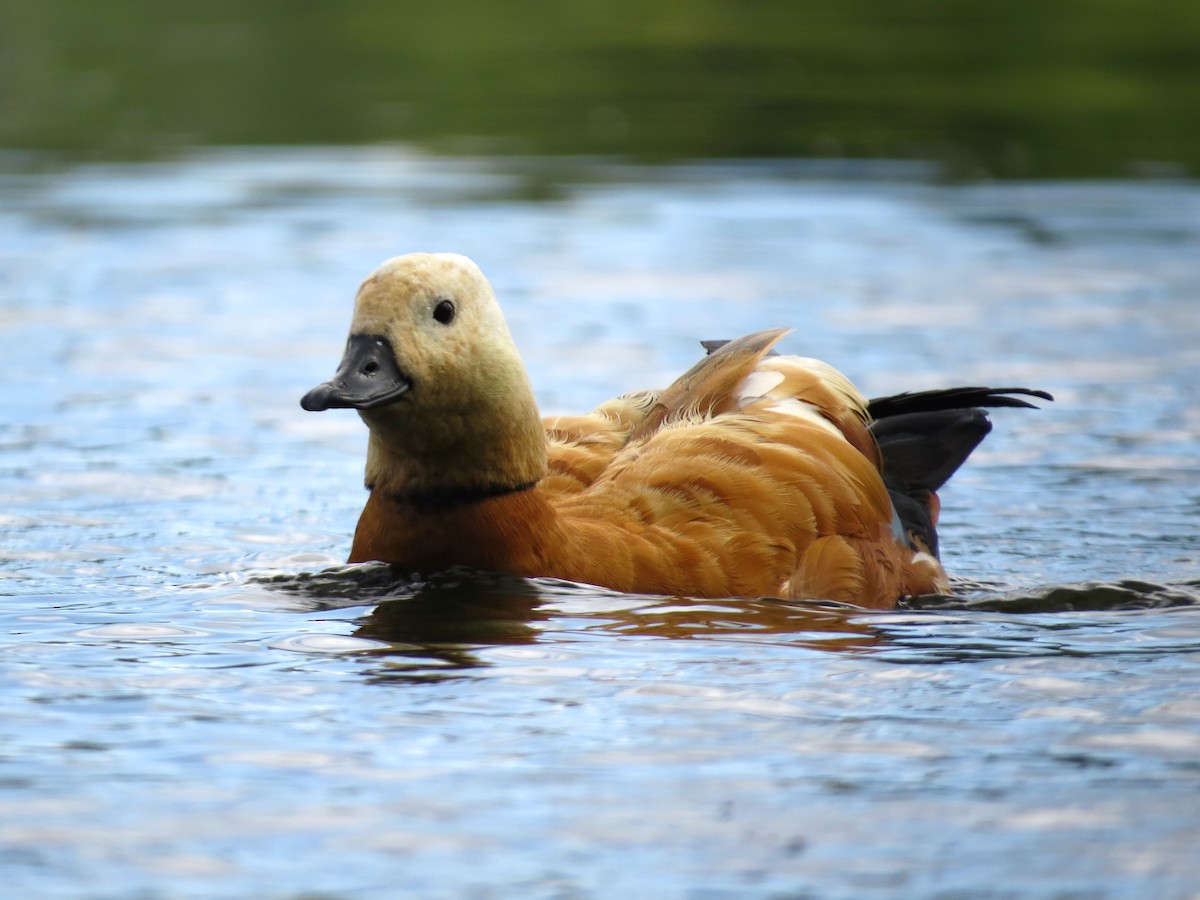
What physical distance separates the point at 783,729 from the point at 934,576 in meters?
2.43

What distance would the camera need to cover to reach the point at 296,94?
25.7 metres

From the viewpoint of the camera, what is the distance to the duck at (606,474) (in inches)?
260

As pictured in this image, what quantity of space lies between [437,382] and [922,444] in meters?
2.46

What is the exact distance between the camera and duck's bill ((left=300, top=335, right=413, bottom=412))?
20.6 ft

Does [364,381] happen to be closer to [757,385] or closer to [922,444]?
[757,385]

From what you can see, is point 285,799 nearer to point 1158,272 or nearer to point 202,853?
point 202,853

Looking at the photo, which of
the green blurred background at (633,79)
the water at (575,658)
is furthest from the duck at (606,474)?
the green blurred background at (633,79)

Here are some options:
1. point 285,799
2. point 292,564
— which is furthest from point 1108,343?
point 285,799

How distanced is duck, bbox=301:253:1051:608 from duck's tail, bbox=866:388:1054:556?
0.63 ft

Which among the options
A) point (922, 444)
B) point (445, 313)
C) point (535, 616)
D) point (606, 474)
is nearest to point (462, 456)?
point (445, 313)

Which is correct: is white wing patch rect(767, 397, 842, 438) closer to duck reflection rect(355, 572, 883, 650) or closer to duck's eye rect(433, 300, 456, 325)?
duck reflection rect(355, 572, 883, 650)

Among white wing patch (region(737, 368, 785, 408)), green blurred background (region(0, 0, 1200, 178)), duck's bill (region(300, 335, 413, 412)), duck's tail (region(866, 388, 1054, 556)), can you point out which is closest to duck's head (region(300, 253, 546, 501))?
duck's bill (region(300, 335, 413, 412))

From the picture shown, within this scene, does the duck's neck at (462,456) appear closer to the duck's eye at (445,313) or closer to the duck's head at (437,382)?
the duck's head at (437,382)

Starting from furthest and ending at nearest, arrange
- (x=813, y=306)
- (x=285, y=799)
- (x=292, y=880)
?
(x=813, y=306), (x=285, y=799), (x=292, y=880)
